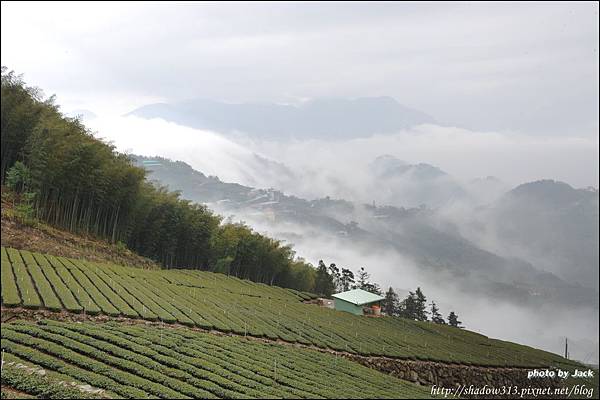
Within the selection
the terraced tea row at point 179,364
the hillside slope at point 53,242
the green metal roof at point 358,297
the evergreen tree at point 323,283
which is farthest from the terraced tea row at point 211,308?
the evergreen tree at point 323,283

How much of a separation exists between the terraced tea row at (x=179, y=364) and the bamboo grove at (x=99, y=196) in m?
25.2

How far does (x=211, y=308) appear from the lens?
2920 centimetres

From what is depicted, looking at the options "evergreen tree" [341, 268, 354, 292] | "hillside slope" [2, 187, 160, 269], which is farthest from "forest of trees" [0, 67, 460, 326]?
"evergreen tree" [341, 268, 354, 292]

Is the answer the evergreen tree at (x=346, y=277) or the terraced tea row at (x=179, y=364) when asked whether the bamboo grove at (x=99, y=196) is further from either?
the terraced tea row at (x=179, y=364)

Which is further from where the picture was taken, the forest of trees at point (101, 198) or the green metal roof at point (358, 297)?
the green metal roof at point (358, 297)

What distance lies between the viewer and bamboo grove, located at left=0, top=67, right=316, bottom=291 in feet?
132

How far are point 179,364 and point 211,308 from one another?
509 inches

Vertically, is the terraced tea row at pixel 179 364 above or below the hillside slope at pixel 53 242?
below

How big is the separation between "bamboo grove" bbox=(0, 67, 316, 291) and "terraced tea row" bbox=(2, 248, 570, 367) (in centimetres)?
1164

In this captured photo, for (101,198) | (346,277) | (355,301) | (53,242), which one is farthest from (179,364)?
(346,277)

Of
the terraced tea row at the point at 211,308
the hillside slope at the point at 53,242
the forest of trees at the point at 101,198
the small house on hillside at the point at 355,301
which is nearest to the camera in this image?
the terraced tea row at the point at 211,308

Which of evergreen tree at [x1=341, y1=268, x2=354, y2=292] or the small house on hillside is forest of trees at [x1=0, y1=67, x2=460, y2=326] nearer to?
the small house on hillside

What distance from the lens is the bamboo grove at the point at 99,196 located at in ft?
132

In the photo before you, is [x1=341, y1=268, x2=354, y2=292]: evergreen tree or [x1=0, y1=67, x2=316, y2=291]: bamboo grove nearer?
[x1=0, y1=67, x2=316, y2=291]: bamboo grove
